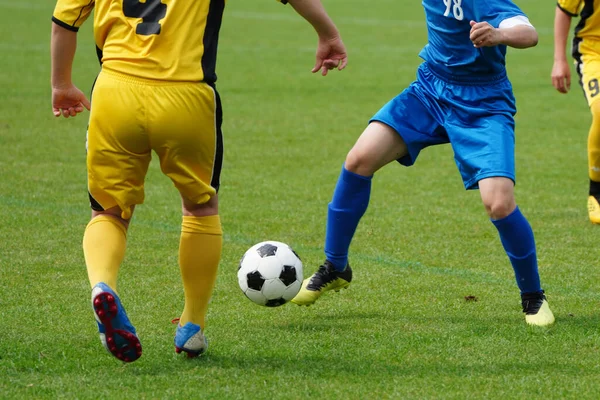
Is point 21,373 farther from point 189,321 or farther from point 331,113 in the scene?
point 331,113

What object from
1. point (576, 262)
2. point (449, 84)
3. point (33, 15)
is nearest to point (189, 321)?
point (449, 84)

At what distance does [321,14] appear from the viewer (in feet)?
13.8

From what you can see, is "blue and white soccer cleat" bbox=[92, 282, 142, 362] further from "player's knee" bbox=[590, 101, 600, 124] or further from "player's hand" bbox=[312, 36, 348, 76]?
"player's knee" bbox=[590, 101, 600, 124]

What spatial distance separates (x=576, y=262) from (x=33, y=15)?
58.8ft

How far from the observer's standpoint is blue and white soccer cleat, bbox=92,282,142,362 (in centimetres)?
371

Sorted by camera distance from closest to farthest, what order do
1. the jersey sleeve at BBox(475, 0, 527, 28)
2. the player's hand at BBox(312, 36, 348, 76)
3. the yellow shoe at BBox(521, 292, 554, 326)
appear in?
the player's hand at BBox(312, 36, 348, 76) → the jersey sleeve at BBox(475, 0, 527, 28) → the yellow shoe at BBox(521, 292, 554, 326)

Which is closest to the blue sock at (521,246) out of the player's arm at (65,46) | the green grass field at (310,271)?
the green grass field at (310,271)

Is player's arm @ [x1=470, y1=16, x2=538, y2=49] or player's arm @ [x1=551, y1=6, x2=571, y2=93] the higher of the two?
player's arm @ [x1=470, y1=16, x2=538, y2=49]

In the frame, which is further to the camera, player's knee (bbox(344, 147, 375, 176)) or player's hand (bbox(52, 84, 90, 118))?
player's knee (bbox(344, 147, 375, 176))

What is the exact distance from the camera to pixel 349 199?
5227 mm

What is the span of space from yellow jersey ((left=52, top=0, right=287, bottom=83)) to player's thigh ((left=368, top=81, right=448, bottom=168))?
134 centimetres

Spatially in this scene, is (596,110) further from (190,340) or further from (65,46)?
(65,46)

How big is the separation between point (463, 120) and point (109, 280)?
200 cm

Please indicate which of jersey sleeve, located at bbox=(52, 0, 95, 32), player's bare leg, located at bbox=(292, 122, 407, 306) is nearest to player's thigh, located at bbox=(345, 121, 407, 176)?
player's bare leg, located at bbox=(292, 122, 407, 306)
